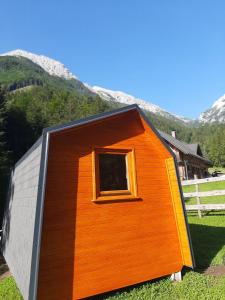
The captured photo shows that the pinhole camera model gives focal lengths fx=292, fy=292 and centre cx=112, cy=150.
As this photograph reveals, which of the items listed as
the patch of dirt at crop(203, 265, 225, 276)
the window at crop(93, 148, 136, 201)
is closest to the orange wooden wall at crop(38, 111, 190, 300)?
the window at crop(93, 148, 136, 201)

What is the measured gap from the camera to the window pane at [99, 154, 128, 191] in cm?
732

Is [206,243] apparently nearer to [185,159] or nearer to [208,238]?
[208,238]

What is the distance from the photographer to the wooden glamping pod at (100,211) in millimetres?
6164

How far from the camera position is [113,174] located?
7520 millimetres

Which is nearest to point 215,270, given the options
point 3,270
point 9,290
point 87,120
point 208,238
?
point 208,238

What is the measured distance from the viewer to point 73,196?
664 centimetres

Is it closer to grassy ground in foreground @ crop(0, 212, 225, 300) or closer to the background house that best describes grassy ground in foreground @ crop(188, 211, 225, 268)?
grassy ground in foreground @ crop(0, 212, 225, 300)

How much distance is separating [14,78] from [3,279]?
6332 inches

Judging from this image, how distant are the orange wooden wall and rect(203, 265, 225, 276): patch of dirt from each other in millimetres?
850

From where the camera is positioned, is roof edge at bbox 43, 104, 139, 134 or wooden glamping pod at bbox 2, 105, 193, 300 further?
roof edge at bbox 43, 104, 139, 134

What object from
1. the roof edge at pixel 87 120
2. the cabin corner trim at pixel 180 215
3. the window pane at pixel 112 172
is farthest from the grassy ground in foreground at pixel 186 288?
the roof edge at pixel 87 120

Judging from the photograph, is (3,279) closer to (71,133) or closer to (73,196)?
(73,196)

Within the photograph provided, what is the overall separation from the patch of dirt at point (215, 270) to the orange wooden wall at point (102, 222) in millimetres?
850

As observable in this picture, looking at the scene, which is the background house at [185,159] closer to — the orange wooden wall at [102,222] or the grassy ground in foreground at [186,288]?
the grassy ground in foreground at [186,288]
